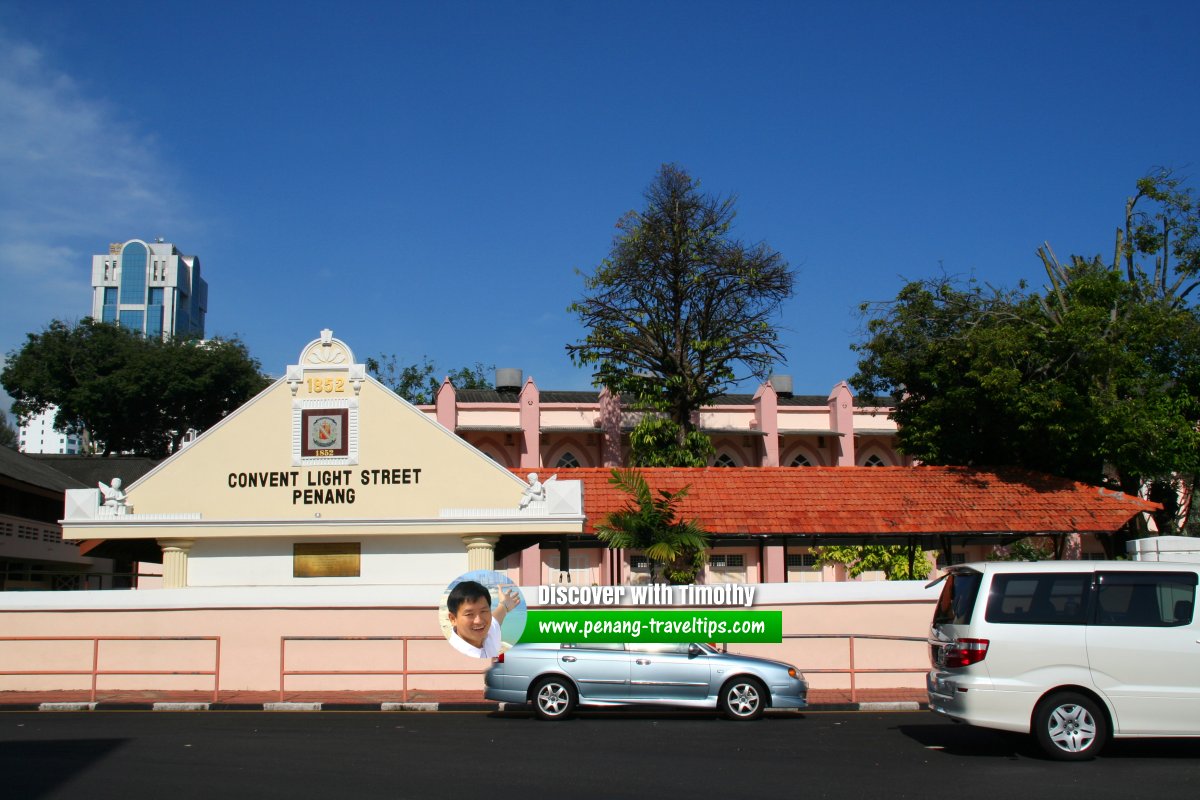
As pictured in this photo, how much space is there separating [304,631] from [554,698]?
20.3ft

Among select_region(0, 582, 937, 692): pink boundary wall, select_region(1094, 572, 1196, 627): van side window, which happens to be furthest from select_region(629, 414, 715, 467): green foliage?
select_region(1094, 572, 1196, 627): van side window

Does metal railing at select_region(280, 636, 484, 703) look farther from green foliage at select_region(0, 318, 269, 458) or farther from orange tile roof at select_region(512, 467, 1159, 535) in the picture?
green foliage at select_region(0, 318, 269, 458)

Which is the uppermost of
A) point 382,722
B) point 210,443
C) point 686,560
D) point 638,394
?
point 638,394

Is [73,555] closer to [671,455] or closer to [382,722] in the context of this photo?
[671,455]

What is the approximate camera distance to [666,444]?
121ft

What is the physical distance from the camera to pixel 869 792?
960cm

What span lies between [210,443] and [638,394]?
1825 cm

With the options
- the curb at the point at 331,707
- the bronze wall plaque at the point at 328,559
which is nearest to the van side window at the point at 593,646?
the curb at the point at 331,707

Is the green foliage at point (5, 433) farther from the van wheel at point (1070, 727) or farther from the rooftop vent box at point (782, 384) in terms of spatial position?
the van wheel at point (1070, 727)

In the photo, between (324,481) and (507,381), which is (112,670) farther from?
(507,381)

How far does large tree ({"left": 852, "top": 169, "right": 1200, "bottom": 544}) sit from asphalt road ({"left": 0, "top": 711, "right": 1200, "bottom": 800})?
1176 centimetres

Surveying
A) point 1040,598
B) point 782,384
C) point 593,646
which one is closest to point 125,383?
point 782,384

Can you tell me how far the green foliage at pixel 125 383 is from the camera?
52531 millimetres

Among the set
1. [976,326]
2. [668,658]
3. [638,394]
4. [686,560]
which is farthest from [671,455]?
[668,658]
